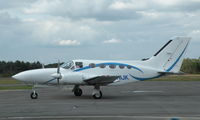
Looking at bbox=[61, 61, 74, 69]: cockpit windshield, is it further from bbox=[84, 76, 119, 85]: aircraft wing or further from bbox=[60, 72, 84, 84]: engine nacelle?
bbox=[84, 76, 119, 85]: aircraft wing

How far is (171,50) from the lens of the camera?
23312mm

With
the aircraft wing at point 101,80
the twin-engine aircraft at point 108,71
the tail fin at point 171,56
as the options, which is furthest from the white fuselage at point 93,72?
the tail fin at point 171,56

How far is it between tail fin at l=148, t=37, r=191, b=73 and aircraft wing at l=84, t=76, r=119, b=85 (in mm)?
4166

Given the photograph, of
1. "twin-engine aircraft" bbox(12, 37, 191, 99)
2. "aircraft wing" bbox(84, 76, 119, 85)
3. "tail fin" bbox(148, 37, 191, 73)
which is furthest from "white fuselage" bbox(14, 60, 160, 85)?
"tail fin" bbox(148, 37, 191, 73)

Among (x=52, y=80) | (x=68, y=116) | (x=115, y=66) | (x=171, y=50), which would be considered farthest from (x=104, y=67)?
(x=68, y=116)

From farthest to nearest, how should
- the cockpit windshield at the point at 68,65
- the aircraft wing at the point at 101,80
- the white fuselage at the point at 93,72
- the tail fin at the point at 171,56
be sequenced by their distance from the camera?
the tail fin at the point at 171,56 → the cockpit windshield at the point at 68,65 → the white fuselage at the point at 93,72 → the aircraft wing at the point at 101,80

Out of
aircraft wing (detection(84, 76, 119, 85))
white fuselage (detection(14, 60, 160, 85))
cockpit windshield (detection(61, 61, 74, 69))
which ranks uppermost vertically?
cockpit windshield (detection(61, 61, 74, 69))

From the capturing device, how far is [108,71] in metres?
21.7

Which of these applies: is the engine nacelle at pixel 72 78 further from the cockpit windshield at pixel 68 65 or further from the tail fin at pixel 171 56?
the tail fin at pixel 171 56

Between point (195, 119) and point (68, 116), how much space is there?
4830 millimetres

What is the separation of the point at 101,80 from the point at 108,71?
1446mm

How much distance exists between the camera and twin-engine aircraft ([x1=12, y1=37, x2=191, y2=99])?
20203 millimetres

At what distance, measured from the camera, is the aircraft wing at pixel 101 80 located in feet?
65.9

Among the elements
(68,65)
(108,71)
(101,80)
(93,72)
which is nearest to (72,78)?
(68,65)
